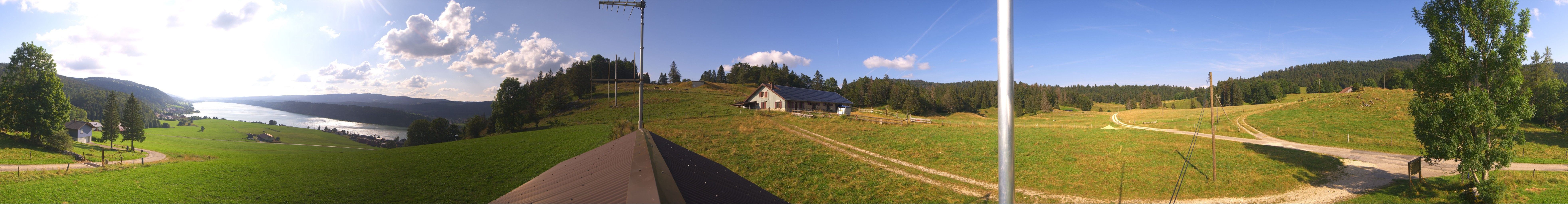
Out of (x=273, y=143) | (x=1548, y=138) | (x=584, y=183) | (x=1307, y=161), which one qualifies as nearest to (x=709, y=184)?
(x=584, y=183)

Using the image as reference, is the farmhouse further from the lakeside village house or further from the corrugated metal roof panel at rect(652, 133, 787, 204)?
→ the corrugated metal roof panel at rect(652, 133, 787, 204)

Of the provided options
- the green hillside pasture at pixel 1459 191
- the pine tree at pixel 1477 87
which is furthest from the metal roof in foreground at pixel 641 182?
the green hillside pasture at pixel 1459 191

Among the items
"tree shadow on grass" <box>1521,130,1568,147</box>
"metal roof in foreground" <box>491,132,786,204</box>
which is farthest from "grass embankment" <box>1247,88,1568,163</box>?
"metal roof in foreground" <box>491,132,786,204</box>

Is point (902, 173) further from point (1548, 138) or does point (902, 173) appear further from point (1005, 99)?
point (1548, 138)

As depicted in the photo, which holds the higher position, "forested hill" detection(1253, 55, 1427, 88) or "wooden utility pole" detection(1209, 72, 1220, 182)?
"forested hill" detection(1253, 55, 1427, 88)

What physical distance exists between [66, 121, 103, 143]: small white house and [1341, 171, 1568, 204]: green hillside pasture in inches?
1743

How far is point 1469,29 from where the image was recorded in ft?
32.2

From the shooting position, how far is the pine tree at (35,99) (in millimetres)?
15352

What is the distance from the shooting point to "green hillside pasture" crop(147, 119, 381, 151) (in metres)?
14.3

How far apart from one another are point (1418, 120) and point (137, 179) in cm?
3575

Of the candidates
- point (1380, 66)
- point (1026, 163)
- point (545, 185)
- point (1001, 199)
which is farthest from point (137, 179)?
point (1380, 66)

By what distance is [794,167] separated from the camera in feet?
43.1

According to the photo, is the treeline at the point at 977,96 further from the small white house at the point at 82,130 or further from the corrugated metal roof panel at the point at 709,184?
the small white house at the point at 82,130

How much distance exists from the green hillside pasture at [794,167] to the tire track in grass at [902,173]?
0.18m
